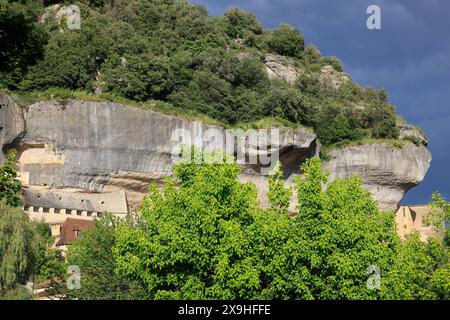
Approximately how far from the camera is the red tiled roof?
47594 mm

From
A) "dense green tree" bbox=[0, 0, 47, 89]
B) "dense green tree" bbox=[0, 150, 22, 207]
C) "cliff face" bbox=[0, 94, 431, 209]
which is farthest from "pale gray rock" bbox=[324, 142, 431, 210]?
"dense green tree" bbox=[0, 150, 22, 207]

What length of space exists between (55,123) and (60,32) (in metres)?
12.9

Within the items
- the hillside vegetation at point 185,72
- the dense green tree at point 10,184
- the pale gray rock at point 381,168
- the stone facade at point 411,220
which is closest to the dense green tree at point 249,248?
the dense green tree at point 10,184

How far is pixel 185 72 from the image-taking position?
6128 cm

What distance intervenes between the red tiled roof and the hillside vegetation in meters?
9.21

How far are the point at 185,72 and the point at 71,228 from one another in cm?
1819

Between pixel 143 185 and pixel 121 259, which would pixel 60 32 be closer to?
pixel 143 185

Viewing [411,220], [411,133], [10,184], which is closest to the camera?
[10,184]

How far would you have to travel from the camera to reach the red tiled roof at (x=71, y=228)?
1874 inches

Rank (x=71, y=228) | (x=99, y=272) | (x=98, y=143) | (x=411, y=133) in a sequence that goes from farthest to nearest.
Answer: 1. (x=411, y=133)
2. (x=98, y=143)
3. (x=71, y=228)
4. (x=99, y=272)

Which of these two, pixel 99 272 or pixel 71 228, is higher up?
pixel 71 228

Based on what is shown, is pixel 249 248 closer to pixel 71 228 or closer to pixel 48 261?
pixel 48 261

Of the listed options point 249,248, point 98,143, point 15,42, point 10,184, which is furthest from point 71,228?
point 10,184

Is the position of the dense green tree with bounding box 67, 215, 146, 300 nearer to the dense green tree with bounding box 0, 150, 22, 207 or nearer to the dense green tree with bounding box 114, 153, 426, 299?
the dense green tree with bounding box 114, 153, 426, 299
